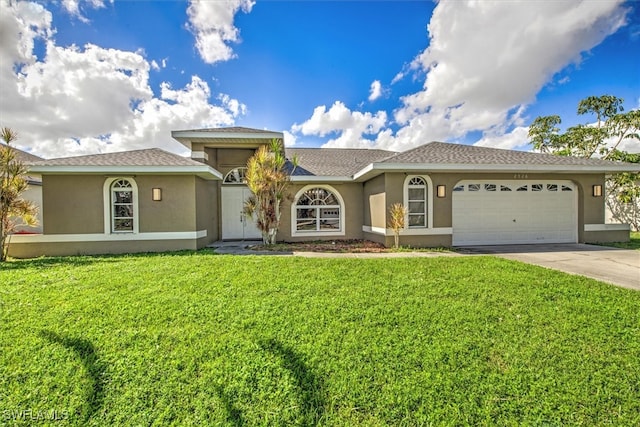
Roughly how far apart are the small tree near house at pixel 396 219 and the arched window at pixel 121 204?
9338 mm

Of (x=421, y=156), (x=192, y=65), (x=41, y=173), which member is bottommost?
(x=41, y=173)

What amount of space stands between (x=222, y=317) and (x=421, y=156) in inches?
374

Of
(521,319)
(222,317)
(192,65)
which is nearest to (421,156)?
(521,319)

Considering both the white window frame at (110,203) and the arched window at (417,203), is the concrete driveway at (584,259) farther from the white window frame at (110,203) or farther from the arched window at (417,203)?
the white window frame at (110,203)

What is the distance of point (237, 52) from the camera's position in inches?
506

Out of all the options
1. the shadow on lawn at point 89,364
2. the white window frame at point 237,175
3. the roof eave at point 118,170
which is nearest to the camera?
the shadow on lawn at point 89,364

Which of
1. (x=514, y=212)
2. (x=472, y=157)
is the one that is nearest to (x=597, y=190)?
(x=514, y=212)

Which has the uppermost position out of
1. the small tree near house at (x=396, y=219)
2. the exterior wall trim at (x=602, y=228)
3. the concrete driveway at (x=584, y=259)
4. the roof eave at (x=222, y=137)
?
the roof eave at (x=222, y=137)

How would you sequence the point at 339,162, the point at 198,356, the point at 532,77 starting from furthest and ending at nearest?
1. the point at 339,162
2. the point at 532,77
3. the point at 198,356

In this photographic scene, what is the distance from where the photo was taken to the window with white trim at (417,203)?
10.9m

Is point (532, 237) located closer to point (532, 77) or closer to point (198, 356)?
point (532, 77)

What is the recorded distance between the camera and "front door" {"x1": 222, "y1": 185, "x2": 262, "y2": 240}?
13508mm

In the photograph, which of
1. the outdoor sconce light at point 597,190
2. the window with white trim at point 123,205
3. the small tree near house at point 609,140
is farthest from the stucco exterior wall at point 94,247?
the small tree near house at point 609,140

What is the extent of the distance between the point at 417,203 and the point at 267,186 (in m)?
5.86
